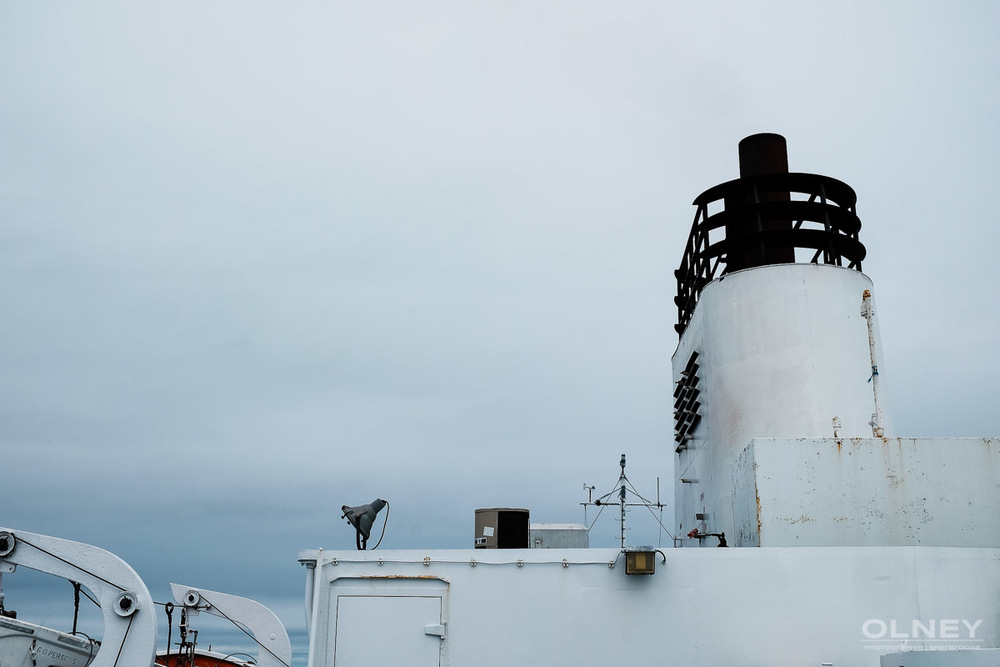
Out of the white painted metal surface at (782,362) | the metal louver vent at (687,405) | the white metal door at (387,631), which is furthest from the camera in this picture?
the metal louver vent at (687,405)

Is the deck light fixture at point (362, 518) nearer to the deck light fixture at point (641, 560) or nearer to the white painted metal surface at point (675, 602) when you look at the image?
the white painted metal surface at point (675, 602)

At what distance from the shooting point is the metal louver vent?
55.0 feet

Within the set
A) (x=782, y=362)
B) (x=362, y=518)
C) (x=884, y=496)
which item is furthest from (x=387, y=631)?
(x=782, y=362)

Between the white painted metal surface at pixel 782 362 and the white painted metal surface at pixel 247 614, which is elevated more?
the white painted metal surface at pixel 782 362

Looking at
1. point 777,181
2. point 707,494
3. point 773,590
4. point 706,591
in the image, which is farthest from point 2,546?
point 777,181

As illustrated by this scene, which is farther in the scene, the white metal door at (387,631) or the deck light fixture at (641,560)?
the white metal door at (387,631)

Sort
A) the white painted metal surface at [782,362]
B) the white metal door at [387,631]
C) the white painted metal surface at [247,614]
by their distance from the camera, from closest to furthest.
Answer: the white metal door at [387,631] → the white painted metal surface at [247,614] → the white painted metal surface at [782,362]

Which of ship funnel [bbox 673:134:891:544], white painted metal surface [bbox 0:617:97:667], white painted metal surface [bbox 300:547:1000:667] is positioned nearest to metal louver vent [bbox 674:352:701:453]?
ship funnel [bbox 673:134:891:544]

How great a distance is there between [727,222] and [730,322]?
2.84 metres

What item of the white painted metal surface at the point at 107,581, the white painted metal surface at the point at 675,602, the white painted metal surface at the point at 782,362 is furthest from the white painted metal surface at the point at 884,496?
the white painted metal surface at the point at 107,581

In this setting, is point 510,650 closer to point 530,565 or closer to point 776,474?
point 530,565

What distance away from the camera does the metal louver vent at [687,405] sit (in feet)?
55.0

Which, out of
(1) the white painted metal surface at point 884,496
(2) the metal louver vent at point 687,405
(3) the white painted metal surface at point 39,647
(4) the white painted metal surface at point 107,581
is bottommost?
(3) the white painted metal surface at point 39,647

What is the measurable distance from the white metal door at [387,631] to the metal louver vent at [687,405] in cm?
772
